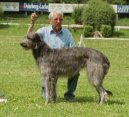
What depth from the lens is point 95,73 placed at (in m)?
10.6

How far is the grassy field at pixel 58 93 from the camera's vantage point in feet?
30.7

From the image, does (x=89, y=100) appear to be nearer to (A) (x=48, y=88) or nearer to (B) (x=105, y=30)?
(A) (x=48, y=88)

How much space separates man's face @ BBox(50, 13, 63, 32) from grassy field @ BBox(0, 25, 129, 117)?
1.51 m

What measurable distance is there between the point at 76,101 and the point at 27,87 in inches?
98.1

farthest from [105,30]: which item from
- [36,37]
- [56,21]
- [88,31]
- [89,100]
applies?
[36,37]

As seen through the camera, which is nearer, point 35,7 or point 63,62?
point 63,62

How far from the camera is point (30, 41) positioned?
10203 mm

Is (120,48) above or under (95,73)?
under

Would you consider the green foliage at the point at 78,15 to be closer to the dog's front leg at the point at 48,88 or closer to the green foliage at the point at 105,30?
the green foliage at the point at 105,30

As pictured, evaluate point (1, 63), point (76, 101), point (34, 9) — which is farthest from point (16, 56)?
point (34, 9)

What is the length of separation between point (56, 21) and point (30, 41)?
0.79 metres

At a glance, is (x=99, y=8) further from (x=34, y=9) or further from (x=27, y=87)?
(x=27, y=87)

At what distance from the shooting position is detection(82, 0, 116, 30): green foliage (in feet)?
125

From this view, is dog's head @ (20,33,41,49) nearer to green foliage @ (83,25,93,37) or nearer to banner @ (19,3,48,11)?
green foliage @ (83,25,93,37)
